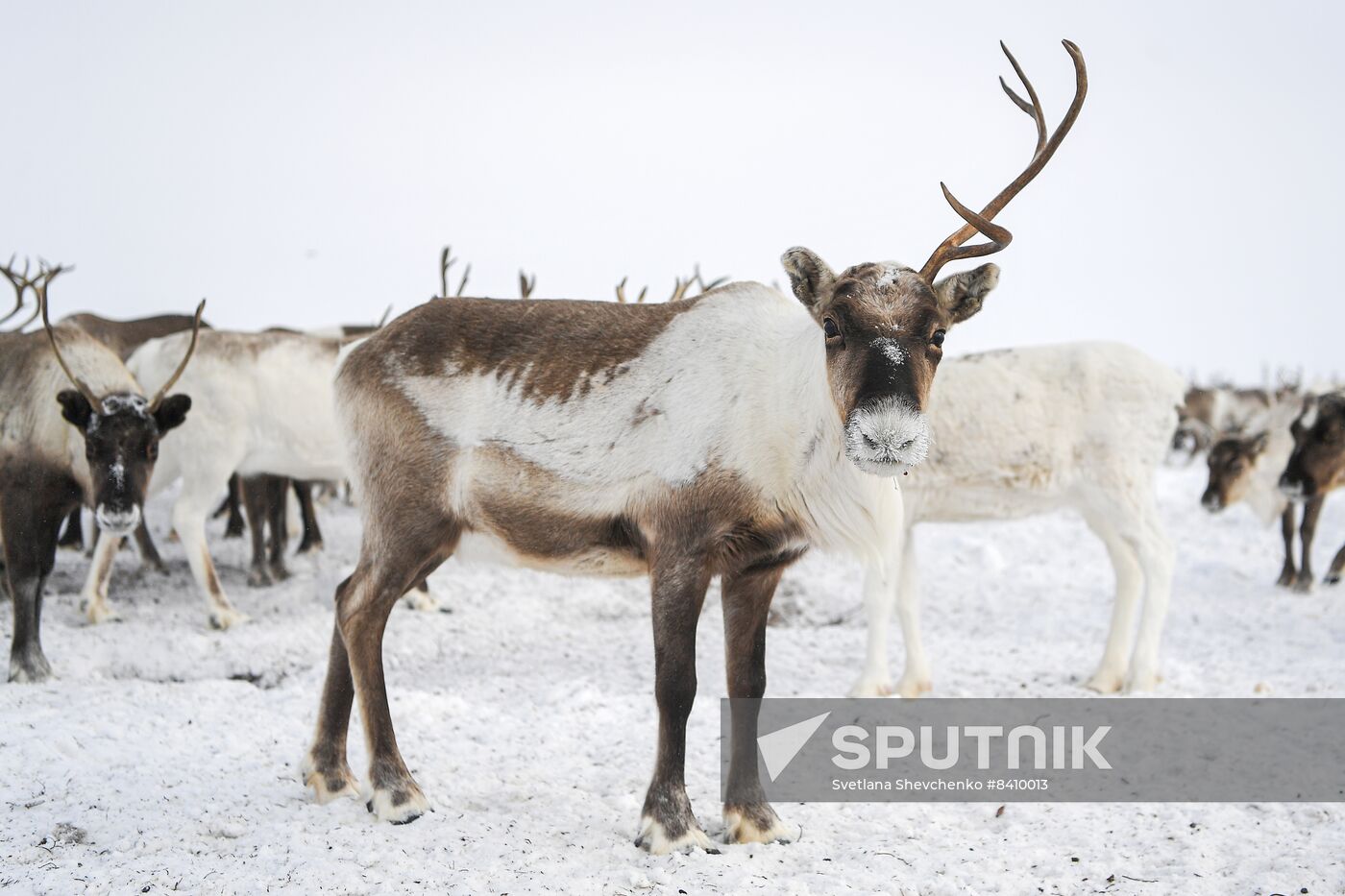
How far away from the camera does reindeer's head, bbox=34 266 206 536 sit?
6.61 metres

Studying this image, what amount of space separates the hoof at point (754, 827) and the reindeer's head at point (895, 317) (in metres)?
1.60

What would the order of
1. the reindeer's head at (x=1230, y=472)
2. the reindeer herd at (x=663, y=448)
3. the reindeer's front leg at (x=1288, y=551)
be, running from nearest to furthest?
the reindeer herd at (x=663, y=448) < the reindeer's front leg at (x=1288, y=551) < the reindeer's head at (x=1230, y=472)

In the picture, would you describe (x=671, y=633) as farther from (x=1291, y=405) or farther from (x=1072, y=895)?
(x=1291, y=405)

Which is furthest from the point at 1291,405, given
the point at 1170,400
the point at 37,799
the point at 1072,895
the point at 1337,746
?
the point at 37,799

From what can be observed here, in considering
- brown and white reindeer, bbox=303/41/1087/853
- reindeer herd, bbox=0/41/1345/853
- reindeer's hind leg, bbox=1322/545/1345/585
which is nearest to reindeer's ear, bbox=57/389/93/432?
reindeer herd, bbox=0/41/1345/853

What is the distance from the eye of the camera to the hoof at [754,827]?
14.3ft

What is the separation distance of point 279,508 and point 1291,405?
11.4 m

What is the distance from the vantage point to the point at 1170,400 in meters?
7.55

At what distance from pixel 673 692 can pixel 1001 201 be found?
2289 millimetres

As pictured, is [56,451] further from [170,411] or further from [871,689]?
[871,689]

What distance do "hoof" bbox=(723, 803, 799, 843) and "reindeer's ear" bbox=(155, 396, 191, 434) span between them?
475cm

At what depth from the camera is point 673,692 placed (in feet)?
13.9

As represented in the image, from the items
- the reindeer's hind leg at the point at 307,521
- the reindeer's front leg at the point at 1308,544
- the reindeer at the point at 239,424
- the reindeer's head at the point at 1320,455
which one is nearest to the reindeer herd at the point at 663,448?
the reindeer at the point at 239,424

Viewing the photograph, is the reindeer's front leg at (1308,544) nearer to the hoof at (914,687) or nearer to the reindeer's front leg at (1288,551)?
the reindeer's front leg at (1288,551)
